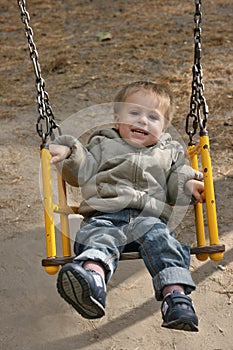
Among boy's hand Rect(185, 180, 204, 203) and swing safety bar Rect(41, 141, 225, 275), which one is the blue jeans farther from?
boy's hand Rect(185, 180, 204, 203)

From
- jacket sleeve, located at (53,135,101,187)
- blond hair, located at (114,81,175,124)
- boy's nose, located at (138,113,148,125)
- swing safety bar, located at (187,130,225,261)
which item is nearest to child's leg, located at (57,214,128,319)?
jacket sleeve, located at (53,135,101,187)

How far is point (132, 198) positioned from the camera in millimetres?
2771

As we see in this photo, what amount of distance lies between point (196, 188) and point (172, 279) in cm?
56

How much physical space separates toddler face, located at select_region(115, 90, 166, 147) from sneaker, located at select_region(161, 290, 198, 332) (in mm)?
838

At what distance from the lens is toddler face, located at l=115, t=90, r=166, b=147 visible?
9.56 ft

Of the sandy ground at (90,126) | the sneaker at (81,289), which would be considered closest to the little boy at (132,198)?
the sneaker at (81,289)

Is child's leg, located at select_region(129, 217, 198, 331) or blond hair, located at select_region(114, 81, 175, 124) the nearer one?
child's leg, located at select_region(129, 217, 198, 331)

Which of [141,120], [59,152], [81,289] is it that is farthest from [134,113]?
[81,289]

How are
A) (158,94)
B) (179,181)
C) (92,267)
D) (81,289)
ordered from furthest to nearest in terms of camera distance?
(158,94) < (179,181) < (92,267) < (81,289)

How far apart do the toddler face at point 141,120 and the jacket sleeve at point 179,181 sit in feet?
0.56

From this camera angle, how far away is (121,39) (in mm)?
6945

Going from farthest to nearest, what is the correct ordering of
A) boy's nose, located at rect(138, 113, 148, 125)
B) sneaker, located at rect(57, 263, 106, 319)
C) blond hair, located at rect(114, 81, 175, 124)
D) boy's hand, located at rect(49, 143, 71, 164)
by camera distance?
blond hair, located at rect(114, 81, 175, 124) < boy's nose, located at rect(138, 113, 148, 125) < boy's hand, located at rect(49, 143, 71, 164) < sneaker, located at rect(57, 263, 106, 319)

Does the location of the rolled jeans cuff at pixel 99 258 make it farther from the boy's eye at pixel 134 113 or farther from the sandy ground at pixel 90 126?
the boy's eye at pixel 134 113

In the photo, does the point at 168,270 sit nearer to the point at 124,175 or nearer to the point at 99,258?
the point at 99,258
